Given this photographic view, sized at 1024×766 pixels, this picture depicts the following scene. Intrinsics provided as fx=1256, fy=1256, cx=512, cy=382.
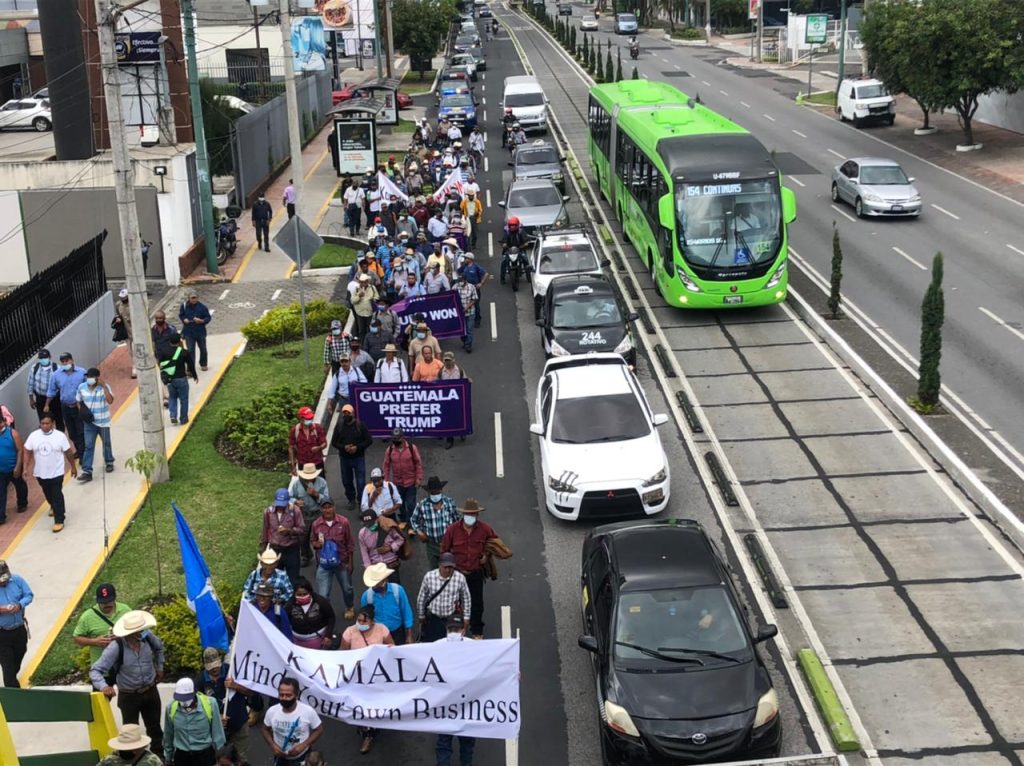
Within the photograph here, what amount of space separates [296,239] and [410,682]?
42.0ft

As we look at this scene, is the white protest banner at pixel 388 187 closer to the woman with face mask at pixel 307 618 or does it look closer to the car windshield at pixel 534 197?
the car windshield at pixel 534 197

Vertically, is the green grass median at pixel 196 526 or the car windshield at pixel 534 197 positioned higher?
the car windshield at pixel 534 197

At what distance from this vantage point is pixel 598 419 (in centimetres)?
1753

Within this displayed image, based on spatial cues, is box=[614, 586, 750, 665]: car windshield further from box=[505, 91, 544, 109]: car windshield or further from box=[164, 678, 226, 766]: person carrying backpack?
box=[505, 91, 544, 109]: car windshield

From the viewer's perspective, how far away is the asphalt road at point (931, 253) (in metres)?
22.3

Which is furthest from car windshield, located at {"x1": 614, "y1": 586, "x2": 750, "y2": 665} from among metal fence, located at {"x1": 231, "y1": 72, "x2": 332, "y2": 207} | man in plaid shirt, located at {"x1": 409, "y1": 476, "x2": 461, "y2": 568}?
metal fence, located at {"x1": 231, "y1": 72, "x2": 332, "y2": 207}

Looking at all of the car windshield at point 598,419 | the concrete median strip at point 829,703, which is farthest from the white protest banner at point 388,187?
the concrete median strip at point 829,703

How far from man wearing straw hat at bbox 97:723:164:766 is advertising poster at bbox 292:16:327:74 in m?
44.9

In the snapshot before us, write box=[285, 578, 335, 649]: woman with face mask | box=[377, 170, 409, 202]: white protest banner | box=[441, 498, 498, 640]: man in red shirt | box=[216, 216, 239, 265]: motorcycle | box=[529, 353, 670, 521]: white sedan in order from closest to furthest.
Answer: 1. box=[285, 578, 335, 649]: woman with face mask
2. box=[441, 498, 498, 640]: man in red shirt
3. box=[529, 353, 670, 521]: white sedan
4. box=[377, 170, 409, 202]: white protest banner
5. box=[216, 216, 239, 265]: motorcycle

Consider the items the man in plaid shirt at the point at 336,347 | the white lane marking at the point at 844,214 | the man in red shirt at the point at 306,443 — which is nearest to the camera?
the man in red shirt at the point at 306,443

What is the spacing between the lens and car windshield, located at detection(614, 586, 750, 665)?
38.8 feet

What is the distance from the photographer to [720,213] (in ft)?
81.3

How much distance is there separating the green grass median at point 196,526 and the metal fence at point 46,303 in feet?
9.98

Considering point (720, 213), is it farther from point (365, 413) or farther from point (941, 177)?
point (941, 177)
